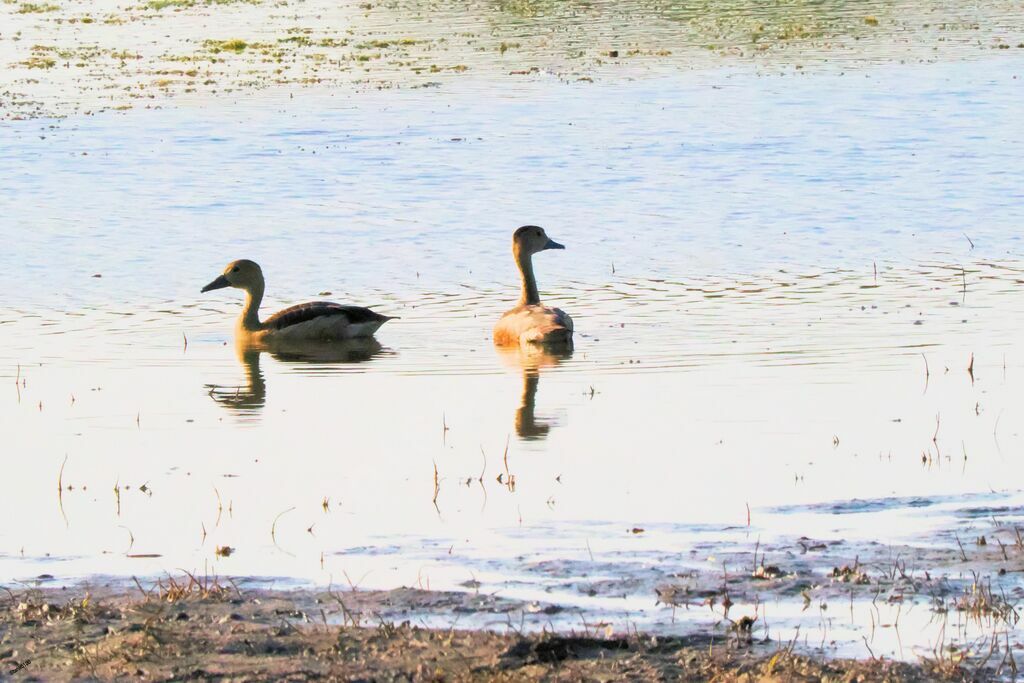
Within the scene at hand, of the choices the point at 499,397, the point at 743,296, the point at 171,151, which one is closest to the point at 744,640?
the point at 499,397

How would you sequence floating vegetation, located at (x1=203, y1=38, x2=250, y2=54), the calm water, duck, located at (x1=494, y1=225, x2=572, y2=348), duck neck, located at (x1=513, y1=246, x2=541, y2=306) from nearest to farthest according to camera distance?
1. the calm water
2. duck, located at (x1=494, y1=225, x2=572, y2=348)
3. duck neck, located at (x1=513, y1=246, x2=541, y2=306)
4. floating vegetation, located at (x1=203, y1=38, x2=250, y2=54)

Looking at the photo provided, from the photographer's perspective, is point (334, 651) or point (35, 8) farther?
point (35, 8)

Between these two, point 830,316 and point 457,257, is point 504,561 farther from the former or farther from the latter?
point 457,257

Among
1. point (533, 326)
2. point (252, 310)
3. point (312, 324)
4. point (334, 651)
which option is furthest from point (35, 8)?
point (334, 651)

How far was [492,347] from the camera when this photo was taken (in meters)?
15.6

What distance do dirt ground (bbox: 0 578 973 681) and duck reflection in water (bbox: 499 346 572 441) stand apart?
4446mm

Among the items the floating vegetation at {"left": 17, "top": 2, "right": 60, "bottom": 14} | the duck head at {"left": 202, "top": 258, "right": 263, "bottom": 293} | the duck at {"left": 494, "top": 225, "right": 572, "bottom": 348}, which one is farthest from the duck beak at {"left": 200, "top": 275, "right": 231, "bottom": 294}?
the floating vegetation at {"left": 17, "top": 2, "right": 60, "bottom": 14}

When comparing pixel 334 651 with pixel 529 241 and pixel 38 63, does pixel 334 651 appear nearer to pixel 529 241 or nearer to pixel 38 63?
pixel 529 241

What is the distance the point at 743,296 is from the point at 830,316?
133 centimetres

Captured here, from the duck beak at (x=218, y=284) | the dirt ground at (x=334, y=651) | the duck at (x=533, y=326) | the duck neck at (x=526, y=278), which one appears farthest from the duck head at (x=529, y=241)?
the dirt ground at (x=334, y=651)

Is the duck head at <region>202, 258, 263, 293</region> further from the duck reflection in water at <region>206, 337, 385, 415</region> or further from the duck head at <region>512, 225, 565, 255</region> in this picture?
the duck head at <region>512, 225, 565, 255</region>

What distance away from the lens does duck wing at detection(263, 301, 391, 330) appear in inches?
626

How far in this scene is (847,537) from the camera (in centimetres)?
867

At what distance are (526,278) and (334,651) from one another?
10300mm
